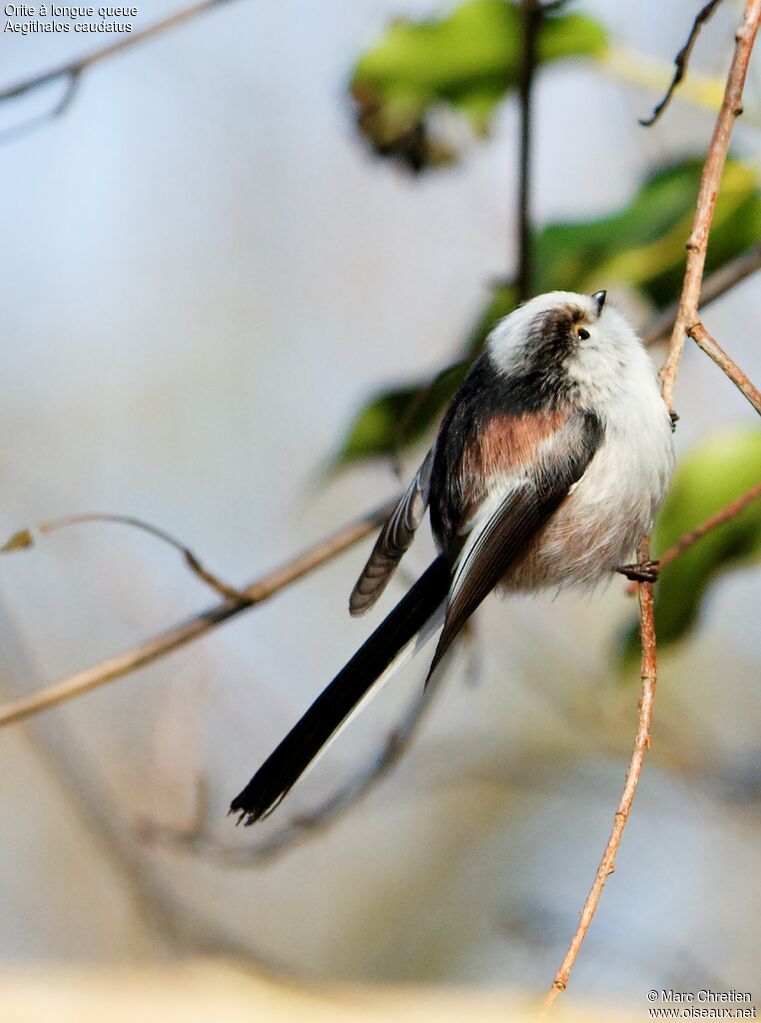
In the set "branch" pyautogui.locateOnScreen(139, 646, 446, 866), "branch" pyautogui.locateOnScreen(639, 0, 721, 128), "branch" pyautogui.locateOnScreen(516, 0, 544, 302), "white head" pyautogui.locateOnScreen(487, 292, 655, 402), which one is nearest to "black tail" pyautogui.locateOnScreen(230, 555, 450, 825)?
"white head" pyautogui.locateOnScreen(487, 292, 655, 402)

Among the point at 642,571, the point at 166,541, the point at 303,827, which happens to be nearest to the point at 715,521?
the point at 642,571

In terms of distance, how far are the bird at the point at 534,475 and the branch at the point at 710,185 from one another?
25cm

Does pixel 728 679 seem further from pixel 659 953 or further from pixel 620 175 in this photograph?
pixel 620 175

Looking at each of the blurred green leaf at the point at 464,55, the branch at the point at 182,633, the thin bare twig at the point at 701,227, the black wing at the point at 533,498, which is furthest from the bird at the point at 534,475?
the blurred green leaf at the point at 464,55

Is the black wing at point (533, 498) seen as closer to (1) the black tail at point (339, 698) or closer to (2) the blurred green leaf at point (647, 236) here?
(1) the black tail at point (339, 698)

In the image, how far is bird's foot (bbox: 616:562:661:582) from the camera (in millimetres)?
1428

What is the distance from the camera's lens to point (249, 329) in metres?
3.56

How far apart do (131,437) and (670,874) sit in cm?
217

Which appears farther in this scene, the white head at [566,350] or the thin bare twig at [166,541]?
the white head at [566,350]

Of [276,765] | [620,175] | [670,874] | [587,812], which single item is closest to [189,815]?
[276,765]

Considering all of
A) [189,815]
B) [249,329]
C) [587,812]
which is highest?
[249,329]

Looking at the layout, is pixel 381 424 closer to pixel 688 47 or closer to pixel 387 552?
pixel 387 552

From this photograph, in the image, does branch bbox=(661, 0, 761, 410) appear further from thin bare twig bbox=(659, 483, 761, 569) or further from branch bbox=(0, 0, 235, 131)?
branch bbox=(0, 0, 235, 131)

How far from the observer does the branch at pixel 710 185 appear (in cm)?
119
